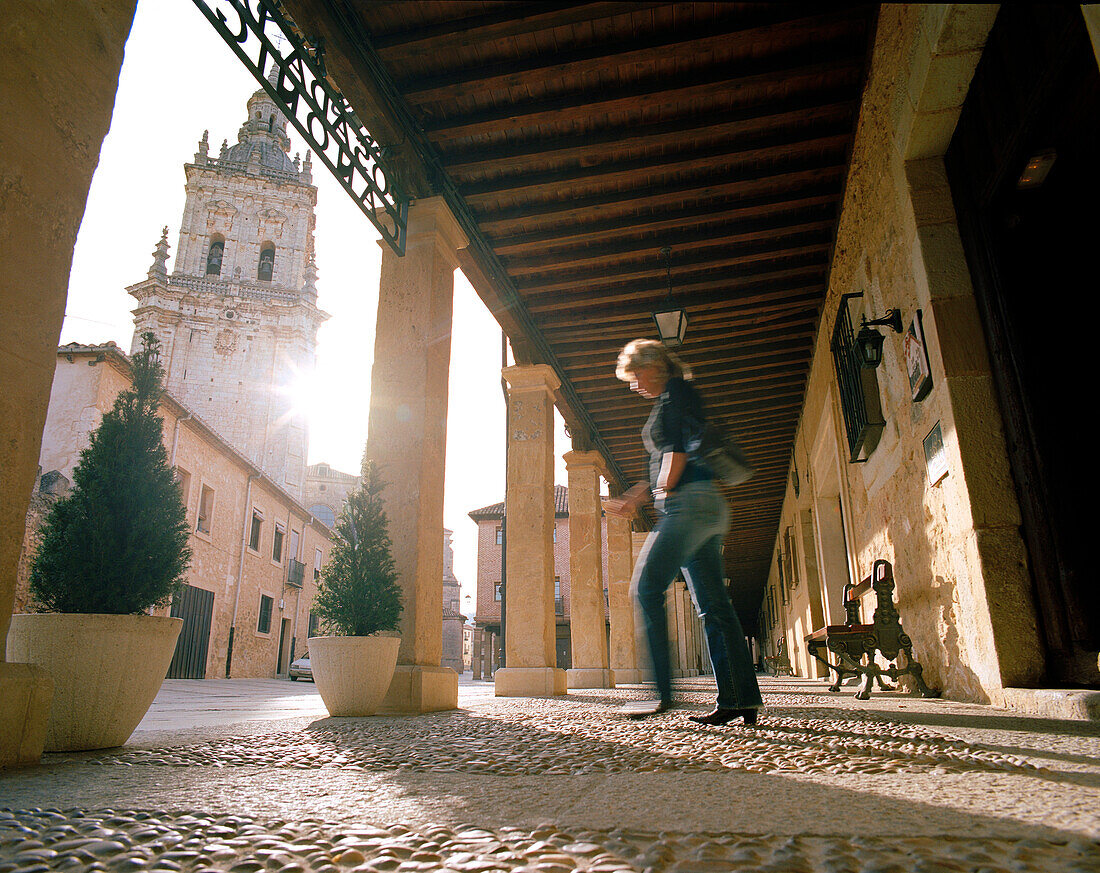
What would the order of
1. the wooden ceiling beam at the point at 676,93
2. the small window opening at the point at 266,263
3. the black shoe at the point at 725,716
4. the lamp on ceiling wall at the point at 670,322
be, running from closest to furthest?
the black shoe at the point at 725,716
the wooden ceiling beam at the point at 676,93
the lamp on ceiling wall at the point at 670,322
the small window opening at the point at 266,263

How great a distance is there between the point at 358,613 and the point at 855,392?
3.93 meters

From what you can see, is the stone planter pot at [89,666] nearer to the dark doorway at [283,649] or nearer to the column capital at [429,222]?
the column capital at [429,222]

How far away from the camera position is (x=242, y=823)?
1.17m

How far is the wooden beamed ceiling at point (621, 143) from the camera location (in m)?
4.35

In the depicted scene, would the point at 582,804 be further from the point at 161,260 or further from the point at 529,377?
the point at 161,260

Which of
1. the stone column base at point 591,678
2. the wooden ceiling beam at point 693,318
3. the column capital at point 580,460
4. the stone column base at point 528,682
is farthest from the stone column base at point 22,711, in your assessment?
the column capital at point 580,460

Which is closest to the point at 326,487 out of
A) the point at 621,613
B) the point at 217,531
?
the point at 217,531

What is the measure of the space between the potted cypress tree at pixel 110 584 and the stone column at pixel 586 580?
6758 mm

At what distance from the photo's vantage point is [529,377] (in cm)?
759

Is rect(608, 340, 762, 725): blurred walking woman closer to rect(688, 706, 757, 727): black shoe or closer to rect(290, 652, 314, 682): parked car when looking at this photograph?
rect(688, 706, 757, 727): black shoe

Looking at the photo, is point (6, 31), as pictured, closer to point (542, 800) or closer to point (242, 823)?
point (242, 823)

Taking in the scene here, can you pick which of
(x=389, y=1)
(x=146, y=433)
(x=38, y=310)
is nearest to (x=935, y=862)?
(x=38, y=310)

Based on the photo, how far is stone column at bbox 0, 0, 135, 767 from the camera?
1.86 m

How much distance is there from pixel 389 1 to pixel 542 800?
461cm
